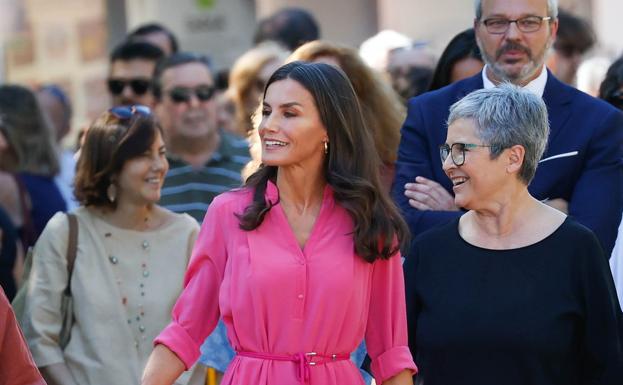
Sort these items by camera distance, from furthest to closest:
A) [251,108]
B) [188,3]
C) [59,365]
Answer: [188,3], [251,108], [59,365]

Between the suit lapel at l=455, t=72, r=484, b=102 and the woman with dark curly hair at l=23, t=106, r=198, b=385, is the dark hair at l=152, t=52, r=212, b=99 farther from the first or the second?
the suit lapel at l=455, t=72, r=484, b=102

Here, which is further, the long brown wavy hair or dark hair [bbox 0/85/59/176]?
dark hair [bbox 0/85/59/176]

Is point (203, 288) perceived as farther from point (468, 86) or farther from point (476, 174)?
point (468, 86)

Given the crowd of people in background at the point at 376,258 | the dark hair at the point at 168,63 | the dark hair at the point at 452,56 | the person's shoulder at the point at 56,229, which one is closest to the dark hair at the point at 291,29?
the dark hair at the point at 168,63

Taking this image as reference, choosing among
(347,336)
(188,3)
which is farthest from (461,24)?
(347,336)

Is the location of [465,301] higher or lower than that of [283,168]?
lower

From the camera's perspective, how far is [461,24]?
1348 centimetres

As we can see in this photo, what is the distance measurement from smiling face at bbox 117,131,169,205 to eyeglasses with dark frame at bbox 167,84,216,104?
1.79 meters

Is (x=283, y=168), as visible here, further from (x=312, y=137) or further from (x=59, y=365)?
(x=59, y=365)

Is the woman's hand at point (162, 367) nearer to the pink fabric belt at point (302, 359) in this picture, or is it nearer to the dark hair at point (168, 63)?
the pink fabric belt at point (302, 359)

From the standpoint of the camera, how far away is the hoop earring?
7293 mm

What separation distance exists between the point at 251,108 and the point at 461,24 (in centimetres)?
428

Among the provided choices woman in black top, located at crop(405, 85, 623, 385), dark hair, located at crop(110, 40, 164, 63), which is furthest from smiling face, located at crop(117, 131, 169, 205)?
dark hair, located at crop(110, 40, 164, 63)

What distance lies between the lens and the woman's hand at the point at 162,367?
5.44m
